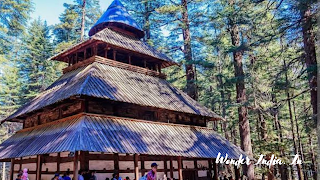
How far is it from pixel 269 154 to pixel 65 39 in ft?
97.1

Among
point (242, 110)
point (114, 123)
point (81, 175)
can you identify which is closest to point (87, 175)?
point (81, 175)

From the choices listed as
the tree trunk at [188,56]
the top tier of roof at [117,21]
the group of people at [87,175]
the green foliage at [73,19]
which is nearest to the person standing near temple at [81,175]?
the group of people at [87,175]

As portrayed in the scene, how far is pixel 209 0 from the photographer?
24500 mm

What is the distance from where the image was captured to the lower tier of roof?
10984 mm

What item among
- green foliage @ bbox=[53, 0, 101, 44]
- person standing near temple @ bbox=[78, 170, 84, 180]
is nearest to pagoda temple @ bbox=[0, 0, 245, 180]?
person standing near temple @ bbox=[78, 170, 84, 180]

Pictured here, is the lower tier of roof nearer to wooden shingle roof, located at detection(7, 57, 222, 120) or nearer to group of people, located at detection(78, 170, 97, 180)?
wooden shingle roof, located at detection(7, 57, 222, 120)

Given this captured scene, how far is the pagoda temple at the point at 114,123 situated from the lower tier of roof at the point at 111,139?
5cm

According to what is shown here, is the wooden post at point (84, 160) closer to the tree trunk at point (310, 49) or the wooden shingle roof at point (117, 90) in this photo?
the wooden shingle roof at point (117, 90)

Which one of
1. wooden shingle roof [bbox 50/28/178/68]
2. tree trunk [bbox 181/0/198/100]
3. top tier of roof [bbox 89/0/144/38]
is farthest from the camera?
tree trunk [bbox 181/0/198/100]

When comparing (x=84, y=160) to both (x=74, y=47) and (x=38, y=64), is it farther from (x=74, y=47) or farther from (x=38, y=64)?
(x=38, y=64)

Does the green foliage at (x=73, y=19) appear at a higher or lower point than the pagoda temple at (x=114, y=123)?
higher

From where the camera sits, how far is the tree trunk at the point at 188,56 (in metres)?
23.3

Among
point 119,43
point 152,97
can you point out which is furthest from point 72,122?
point 119,43

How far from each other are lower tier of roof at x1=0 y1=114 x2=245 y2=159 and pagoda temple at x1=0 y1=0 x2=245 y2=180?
0.05 meters
